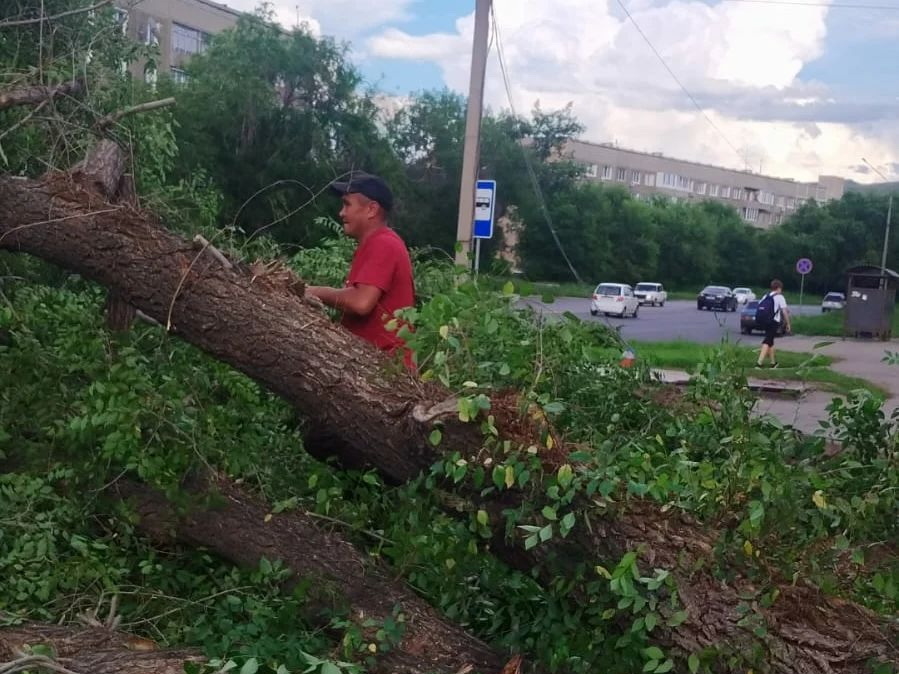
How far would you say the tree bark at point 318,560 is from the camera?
292 cm

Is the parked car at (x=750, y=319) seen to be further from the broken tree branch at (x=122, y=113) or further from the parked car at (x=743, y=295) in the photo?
the broken tree branch at (x=122, y=113)

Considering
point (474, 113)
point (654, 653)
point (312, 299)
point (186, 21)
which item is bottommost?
point (654, 653)

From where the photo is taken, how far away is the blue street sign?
10438mm

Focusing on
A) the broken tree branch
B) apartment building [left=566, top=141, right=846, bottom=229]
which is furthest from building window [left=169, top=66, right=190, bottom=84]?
the broken tree branch

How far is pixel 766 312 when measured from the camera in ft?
43.2

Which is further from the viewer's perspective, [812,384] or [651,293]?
[651,293]

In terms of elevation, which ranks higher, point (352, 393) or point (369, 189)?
point (369, 189)

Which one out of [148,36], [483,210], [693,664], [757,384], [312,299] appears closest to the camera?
[693,664]

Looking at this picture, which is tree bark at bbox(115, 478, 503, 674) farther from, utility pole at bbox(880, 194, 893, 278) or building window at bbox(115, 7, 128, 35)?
utility pole at bbox(880, 194, 893, 278)

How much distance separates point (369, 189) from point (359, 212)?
0.09m

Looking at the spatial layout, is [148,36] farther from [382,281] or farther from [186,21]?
[186,21]

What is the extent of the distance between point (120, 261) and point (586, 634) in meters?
1.88

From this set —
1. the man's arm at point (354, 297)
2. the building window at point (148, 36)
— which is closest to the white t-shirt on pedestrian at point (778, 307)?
the building window at point (148, 36)

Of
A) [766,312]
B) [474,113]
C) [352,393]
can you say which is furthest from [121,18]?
[766,312]
